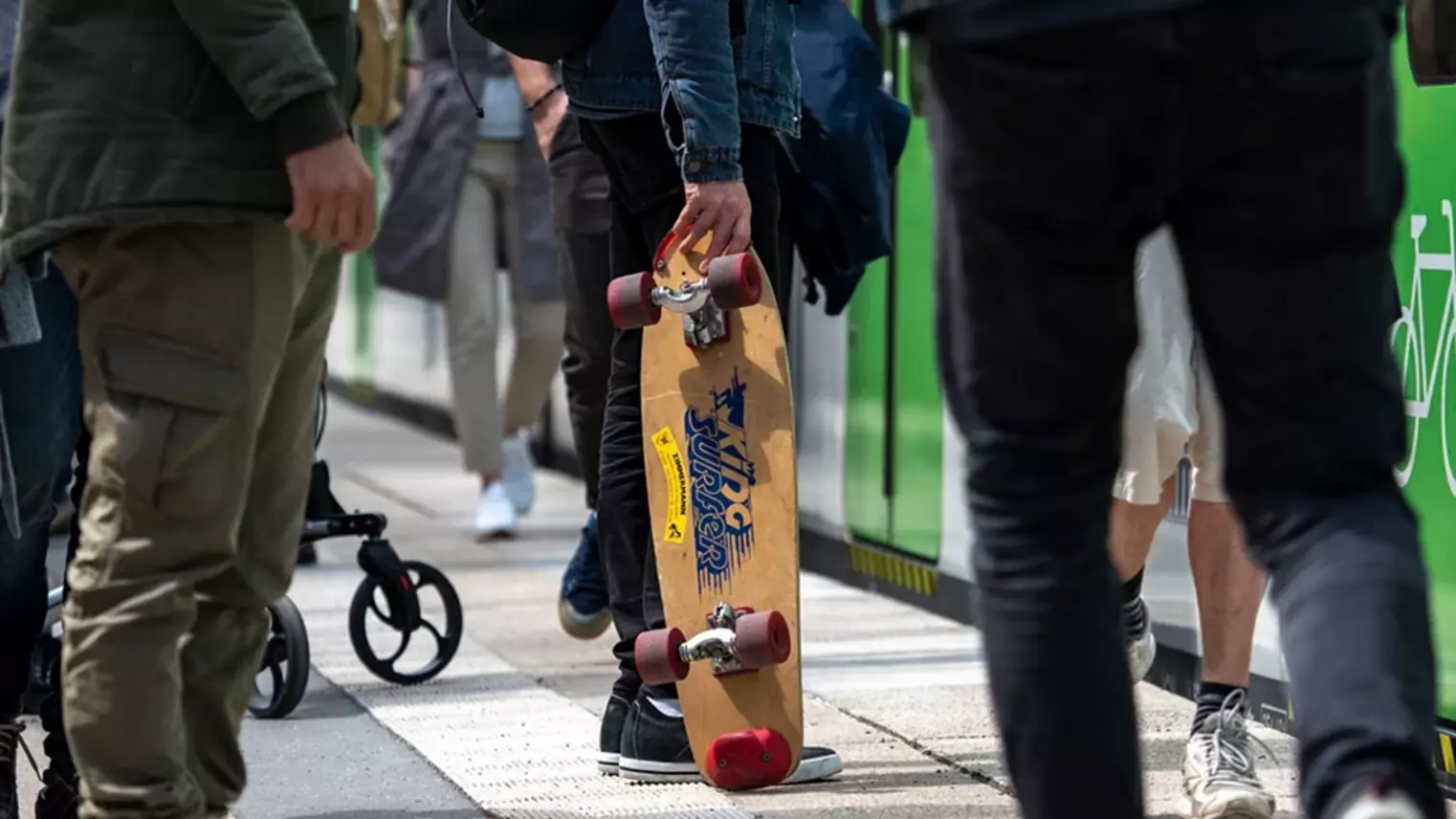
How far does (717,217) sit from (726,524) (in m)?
0.48

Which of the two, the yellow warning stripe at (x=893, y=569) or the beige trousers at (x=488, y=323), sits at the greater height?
the beige trousers at (x=488, y=323)

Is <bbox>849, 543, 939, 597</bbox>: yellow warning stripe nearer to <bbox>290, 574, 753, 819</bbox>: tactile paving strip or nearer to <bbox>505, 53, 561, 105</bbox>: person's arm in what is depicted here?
<bbox>290, 574, 753, 819</bbox>: tactile paving strip

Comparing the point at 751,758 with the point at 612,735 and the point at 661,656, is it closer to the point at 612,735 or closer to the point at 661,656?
the point at 661,656

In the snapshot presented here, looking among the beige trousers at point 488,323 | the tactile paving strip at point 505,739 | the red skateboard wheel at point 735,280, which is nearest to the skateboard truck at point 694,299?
the red skateboard wheel at point 735,280

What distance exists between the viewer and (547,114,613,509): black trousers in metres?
4.77

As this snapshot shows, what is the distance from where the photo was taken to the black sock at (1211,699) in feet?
12.4

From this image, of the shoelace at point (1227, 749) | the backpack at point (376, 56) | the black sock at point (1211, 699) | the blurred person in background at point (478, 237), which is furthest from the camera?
the blurred person in background at point (478, 237)

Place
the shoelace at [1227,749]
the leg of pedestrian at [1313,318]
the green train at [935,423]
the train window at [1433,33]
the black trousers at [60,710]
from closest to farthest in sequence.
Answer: the leg of pedestrian at [1313,318], the train window at [1433,33], the black trousers at [60,710], the shoelace at [1227,749], the green train at [935,423]

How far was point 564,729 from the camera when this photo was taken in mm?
4566

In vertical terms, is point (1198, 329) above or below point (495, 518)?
above

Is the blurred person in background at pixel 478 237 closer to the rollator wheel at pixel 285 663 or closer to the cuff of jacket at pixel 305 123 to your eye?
the rollator wheel at pixel 285 663

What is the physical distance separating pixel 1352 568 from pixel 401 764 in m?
2.42

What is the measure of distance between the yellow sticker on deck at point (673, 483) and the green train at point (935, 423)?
16.9 inches

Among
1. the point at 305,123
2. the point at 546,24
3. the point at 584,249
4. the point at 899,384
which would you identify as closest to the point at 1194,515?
the point at 546,24
